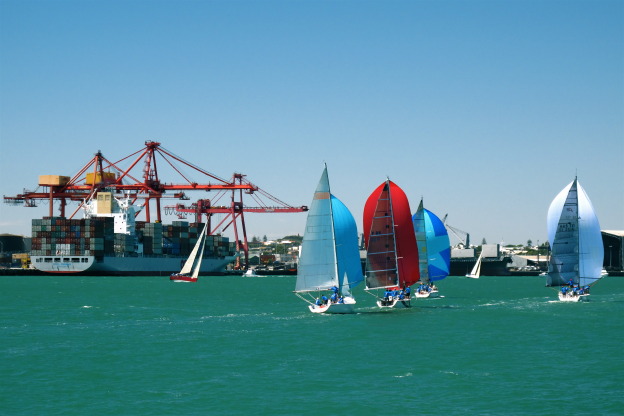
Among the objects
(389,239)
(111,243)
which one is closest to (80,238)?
(111,243)

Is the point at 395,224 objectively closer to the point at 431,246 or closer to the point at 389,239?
the point at 389,239

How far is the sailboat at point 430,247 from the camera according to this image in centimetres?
6850

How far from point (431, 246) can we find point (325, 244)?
22327 mm

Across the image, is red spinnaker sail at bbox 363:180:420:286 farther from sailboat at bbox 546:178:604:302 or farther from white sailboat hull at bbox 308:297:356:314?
sailboat at bbox 546:178:604:302

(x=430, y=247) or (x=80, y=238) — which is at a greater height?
(x=80, y=238)

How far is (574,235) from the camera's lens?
60094mm

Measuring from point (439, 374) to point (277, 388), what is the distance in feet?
21.8

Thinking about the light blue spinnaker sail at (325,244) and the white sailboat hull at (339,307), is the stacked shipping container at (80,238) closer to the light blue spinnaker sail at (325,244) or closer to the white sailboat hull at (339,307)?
the white sailboat hull at (339,307)

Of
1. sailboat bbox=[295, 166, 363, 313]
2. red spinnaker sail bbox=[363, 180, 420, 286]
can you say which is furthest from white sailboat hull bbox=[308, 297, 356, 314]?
red spinnaker sail bbox=[363, 180, 420, 286]

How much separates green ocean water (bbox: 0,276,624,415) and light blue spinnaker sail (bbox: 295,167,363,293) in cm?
273

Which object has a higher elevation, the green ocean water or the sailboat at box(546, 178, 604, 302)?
the sailboat at box(546, 178, 604, 302)

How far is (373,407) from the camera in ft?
89.8

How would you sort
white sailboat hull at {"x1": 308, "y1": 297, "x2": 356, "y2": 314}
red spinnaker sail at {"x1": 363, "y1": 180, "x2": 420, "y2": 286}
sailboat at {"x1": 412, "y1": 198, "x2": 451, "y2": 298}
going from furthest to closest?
sailboat at {"x1": 412, "y1": 198, "x2": 451, "y2": 298} < red spinnaker sail at {"x1": 363, "y1": 180, "x2": 420, "y2": 286} < white sailboat hull at {"x1": 308, "y1": 297, "x2": 356, "y2": 314}

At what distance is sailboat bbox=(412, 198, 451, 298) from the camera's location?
68500 mm
